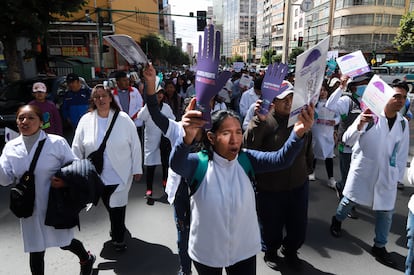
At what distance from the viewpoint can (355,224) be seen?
418 centimetres

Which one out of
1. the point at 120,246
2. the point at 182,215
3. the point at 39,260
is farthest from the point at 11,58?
the point at 182,215

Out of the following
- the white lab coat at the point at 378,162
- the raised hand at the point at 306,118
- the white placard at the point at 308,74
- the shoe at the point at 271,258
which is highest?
the white placard at the point at 308,74

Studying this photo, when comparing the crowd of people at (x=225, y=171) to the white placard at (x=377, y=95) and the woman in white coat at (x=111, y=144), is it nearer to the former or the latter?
the woman in white coat at (x=111, y=144)

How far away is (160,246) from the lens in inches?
143

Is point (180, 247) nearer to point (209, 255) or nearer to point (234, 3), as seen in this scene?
point (209, 255)

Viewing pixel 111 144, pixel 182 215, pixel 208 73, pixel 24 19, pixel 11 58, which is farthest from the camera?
pixel 11 58

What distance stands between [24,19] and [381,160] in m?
12.0

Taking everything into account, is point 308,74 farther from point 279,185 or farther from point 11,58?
point 11,58

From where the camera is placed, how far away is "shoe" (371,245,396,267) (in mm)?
3275

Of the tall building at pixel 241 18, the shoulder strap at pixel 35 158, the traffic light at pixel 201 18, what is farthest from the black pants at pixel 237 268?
the tall building at pixel 241 18

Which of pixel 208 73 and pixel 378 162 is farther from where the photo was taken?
pixel 378 162

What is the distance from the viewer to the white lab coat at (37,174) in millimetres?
2494

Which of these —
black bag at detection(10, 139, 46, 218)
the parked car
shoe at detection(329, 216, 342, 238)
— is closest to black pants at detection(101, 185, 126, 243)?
black bag at detection(10, 139, 46, 218)

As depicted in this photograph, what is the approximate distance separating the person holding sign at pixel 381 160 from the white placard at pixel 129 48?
2.15 metres
